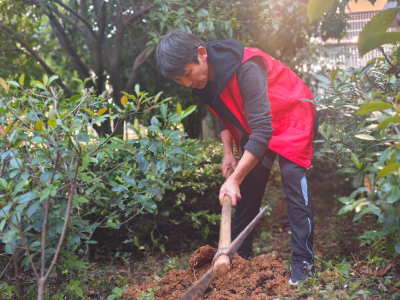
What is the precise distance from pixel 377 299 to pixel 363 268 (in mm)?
390

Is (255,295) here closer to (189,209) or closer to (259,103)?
(259,103)

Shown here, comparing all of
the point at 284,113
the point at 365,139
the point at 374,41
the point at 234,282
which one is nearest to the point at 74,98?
the point at 284,113

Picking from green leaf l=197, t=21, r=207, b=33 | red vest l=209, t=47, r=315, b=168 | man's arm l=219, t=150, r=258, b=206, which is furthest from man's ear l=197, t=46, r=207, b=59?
green leaf l=197, t=21, r=207, b=33

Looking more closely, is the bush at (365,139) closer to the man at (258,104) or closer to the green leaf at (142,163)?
the man at (258,104)

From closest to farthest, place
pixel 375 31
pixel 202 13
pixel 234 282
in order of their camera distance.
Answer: pixel 375 31 → pixel 234 282 → pixel 202 13

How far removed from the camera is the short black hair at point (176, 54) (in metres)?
2.22

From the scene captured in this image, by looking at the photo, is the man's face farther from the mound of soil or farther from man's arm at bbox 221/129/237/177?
the mound of soil

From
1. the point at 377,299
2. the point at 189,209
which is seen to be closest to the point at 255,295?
the point at 377,299

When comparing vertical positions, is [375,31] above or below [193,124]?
above

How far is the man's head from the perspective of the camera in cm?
222

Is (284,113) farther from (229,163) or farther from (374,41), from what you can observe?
(374,41)

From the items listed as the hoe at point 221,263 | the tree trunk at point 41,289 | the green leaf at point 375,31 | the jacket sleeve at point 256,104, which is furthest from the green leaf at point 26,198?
the green leaf at point 375,31

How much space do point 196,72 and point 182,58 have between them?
5.6 inches

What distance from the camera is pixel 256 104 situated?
91.0 inches
